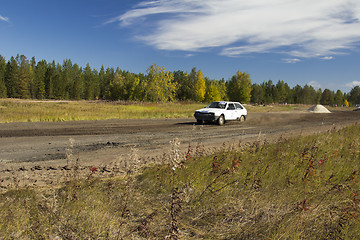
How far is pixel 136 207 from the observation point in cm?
388

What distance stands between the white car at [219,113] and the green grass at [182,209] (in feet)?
36.7

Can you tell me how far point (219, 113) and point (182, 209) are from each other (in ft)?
45.8

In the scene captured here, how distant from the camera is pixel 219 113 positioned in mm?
17297

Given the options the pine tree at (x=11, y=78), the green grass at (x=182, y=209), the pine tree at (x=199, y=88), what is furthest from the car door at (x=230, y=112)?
the pine tree at (x=11, y=78)

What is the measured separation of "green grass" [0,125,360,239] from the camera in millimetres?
3053

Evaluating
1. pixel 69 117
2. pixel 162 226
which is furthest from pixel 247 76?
pixel 162 226

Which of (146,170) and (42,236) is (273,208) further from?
(42,236)

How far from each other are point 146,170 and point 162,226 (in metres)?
2.66

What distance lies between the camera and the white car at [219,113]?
56.0ft

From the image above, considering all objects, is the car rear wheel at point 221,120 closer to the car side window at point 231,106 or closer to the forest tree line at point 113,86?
the car side window at point 231,106

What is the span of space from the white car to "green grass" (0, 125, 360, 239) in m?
11.2

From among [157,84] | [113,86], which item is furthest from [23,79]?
[157,84]

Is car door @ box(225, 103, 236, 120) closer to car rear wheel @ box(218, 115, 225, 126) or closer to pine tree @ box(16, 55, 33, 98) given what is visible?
car rear wheel @ box(218, 115, 225, 126)

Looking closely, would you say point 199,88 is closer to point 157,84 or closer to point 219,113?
point 157,84
